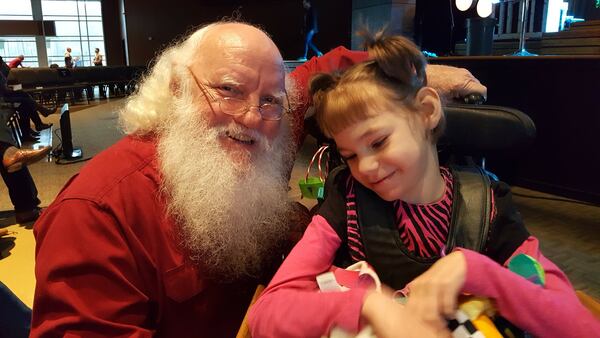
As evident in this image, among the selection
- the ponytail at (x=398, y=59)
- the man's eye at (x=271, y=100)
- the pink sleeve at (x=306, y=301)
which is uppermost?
the ponytail at (x=398, y=59)

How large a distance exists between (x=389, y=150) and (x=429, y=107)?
0.66 ft

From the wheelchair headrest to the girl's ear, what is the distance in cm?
15

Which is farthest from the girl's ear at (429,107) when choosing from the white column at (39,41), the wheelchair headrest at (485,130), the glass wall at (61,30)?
the white column at (39,41)

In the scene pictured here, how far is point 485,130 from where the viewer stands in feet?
4.46

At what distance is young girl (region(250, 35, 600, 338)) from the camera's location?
974 millimetres

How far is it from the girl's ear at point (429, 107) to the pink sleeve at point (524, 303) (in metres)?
0.40

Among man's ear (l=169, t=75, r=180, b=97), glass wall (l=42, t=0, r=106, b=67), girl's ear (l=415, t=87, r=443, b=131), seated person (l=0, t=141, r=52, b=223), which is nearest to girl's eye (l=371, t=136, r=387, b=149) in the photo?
girl's ear (l=415, t=87, r=443, b=131)

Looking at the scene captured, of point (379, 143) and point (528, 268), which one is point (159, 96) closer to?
point (379, 143)

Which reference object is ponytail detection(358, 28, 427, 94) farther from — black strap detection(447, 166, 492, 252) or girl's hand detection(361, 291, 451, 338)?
girl's hand detection(361, 291, 451, 338)

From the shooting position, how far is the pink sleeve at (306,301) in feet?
3.26

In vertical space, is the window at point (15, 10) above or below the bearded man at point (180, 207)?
above

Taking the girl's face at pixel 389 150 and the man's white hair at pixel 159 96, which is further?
the man's white hair at pixel 159 96

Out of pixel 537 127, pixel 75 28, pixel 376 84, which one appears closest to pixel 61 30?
pixel 75 28

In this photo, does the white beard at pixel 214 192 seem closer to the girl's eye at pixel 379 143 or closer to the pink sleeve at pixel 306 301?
the pink sleeve at pixel 306 301
